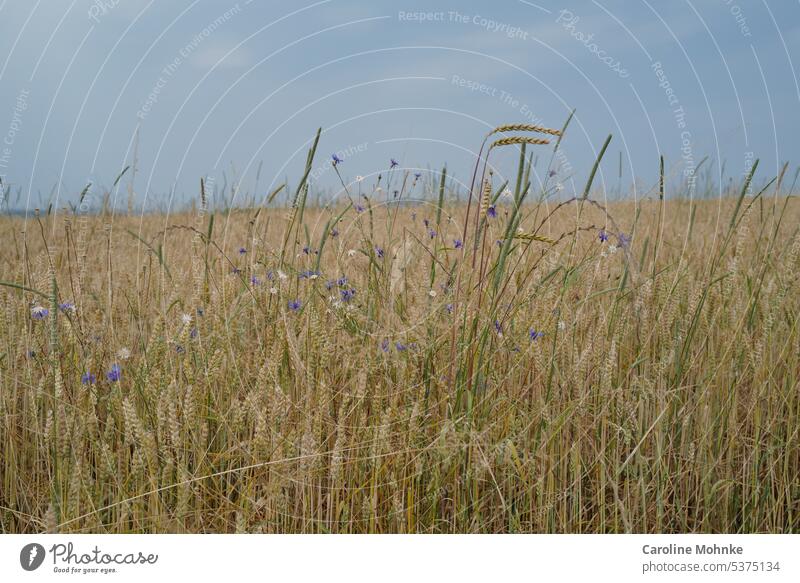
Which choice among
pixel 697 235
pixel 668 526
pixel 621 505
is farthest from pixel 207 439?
pixel 697 235

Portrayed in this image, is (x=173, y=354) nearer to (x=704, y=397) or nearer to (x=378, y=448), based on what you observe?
(x=378, y=448)

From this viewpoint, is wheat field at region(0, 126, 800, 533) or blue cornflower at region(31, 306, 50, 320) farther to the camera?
blue cornflower at region(31, 306, 50, 320)

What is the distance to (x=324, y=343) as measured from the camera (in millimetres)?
1674

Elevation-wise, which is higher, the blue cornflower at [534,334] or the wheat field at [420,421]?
the blue cornflower at [534,334]

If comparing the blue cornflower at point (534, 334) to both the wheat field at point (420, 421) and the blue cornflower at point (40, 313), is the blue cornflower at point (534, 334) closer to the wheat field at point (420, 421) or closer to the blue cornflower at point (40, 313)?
the wheat field at point (420, 421)
